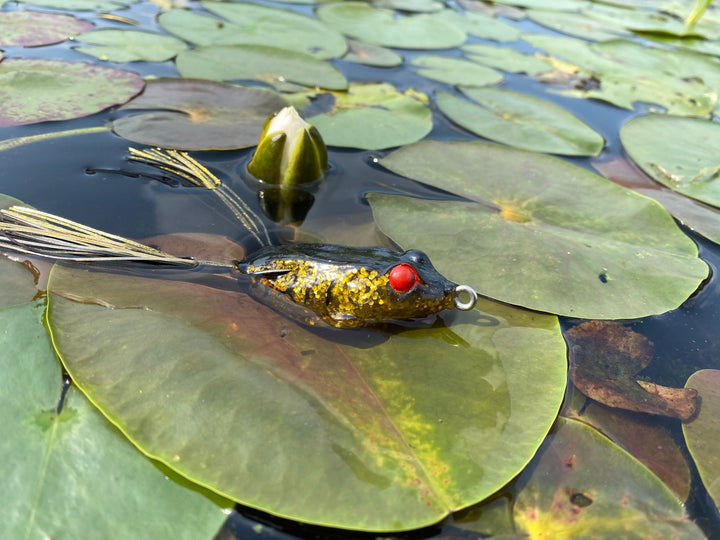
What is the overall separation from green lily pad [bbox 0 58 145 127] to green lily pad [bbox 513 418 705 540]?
3425mm

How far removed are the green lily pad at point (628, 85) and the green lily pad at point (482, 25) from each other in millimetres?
508

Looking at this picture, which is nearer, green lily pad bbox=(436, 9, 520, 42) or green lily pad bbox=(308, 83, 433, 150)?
green lily pad bbox=(308, 83, 433, 150)

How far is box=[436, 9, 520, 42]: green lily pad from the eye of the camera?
6.29m

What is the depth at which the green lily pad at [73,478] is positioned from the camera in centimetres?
131

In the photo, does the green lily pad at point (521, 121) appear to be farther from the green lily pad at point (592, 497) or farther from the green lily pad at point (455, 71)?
the green lily pad at point (592, 497)

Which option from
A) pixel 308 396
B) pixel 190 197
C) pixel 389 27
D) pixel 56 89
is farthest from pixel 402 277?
pixel 389 27

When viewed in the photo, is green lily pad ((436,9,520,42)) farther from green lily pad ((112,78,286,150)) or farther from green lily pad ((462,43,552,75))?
green lily pad ((112,78,286,150))

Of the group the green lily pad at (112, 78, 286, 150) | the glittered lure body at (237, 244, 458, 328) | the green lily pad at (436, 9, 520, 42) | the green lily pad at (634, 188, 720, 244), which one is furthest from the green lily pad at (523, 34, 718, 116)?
the glittered lure body at (237, 244, 458, 328)

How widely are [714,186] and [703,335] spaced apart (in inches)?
64.7

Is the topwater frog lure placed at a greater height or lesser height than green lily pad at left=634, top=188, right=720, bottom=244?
greater

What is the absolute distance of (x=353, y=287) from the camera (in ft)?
6.08

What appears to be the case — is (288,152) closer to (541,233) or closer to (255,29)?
(541,233)

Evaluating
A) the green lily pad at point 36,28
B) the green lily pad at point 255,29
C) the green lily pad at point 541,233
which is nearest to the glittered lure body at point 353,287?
the green lily pad at point 541,233

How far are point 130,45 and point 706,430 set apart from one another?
5091mm
